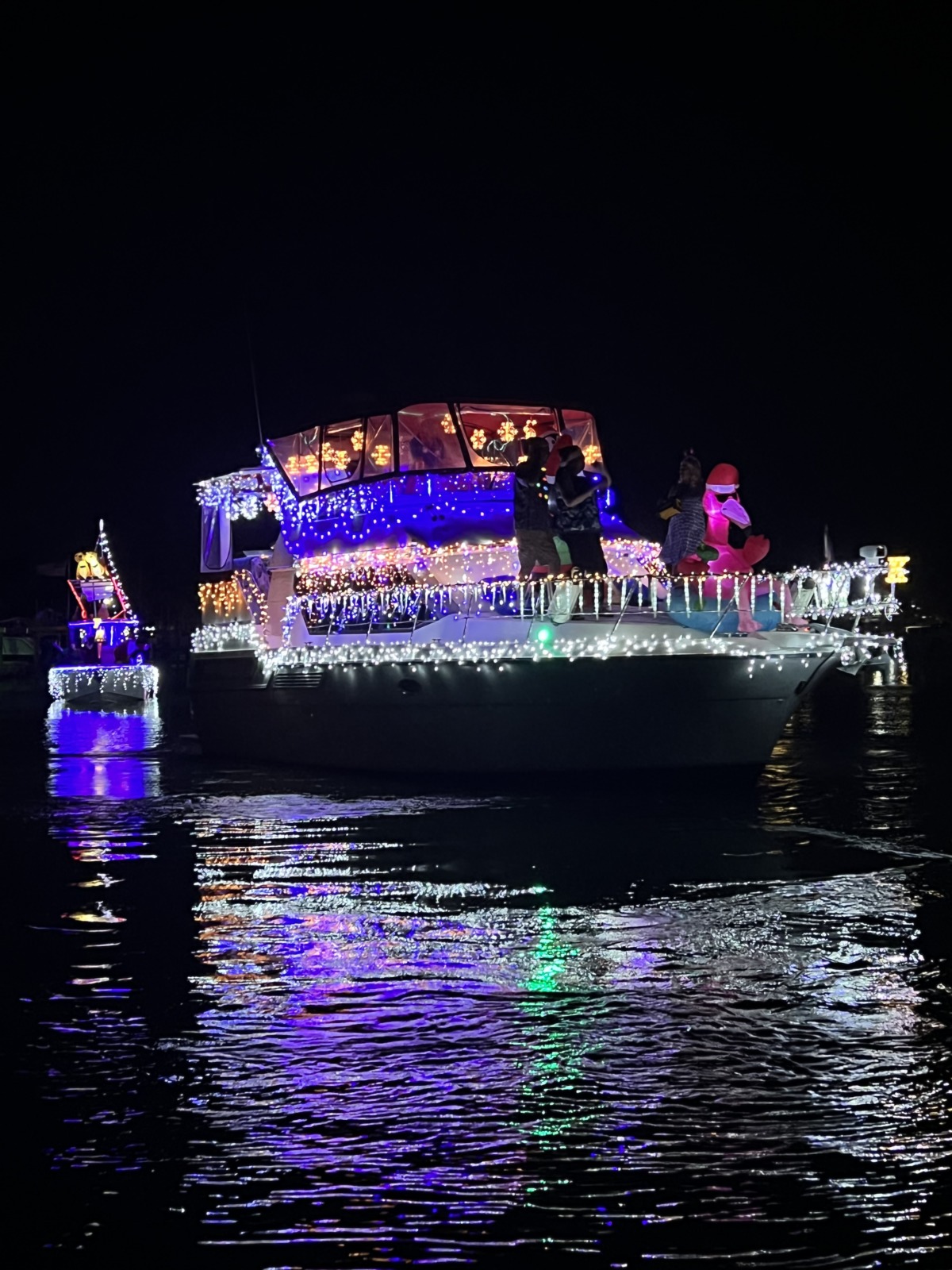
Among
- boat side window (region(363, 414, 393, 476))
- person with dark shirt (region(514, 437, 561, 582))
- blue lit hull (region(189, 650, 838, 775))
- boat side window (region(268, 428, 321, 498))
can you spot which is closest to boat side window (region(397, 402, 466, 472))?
boat side window (region(363, 414, 393, 476))

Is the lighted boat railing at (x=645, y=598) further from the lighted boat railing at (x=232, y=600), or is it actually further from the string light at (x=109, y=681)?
the string light at (x=109, y=681)

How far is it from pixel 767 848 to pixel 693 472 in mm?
4737

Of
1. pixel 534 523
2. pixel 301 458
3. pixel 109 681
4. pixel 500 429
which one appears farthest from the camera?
pixel 109 681

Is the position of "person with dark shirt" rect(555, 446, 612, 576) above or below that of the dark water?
above

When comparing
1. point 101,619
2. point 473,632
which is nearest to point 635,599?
point 473,632

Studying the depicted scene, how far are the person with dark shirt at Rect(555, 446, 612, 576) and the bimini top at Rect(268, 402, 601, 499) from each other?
96.1 inches

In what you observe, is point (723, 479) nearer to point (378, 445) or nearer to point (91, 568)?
point (378, 445)

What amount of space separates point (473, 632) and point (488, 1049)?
914 centimetres

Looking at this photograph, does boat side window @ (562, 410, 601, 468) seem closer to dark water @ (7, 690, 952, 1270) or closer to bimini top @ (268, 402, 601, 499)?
bimini top @ (268, 402, 601, 499)

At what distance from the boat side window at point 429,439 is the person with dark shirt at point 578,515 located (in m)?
2.64

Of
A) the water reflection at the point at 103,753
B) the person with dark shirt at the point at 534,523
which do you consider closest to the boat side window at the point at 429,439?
the person with dark shirt at the point at 534,523

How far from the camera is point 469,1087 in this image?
5.67m

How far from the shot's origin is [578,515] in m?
15.6

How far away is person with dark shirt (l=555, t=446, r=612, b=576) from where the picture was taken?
15.5m
